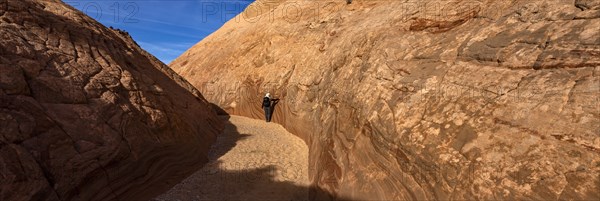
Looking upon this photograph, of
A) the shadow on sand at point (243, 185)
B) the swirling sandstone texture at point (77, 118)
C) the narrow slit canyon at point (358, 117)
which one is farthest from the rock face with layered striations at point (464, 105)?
the swirling sandstone texture at point (77, 118)

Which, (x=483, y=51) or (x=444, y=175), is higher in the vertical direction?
(x=483, y=51)

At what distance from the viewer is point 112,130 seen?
6.92 metres

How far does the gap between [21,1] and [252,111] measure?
10.4 m

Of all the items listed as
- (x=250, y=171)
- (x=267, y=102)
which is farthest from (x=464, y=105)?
(x=267, y=102)

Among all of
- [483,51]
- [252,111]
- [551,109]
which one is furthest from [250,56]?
[551,109]

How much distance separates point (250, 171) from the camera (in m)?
8.89

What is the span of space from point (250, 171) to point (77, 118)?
14.6 ft

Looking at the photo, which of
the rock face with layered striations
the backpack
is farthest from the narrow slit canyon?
the backpack

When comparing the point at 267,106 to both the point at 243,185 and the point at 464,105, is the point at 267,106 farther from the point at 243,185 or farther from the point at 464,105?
the point at 464,105

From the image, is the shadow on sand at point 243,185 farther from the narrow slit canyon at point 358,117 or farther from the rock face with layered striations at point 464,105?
the rock face with layered striations at point 464,105

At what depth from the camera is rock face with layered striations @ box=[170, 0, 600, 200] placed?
3.88 meters

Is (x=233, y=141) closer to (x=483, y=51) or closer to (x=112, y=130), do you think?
(x=112, y=130)

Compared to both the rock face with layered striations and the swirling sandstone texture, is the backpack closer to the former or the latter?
the rock face with layered striations

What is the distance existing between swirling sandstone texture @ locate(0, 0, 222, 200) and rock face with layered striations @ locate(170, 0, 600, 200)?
Answer: 4271 millimetres
